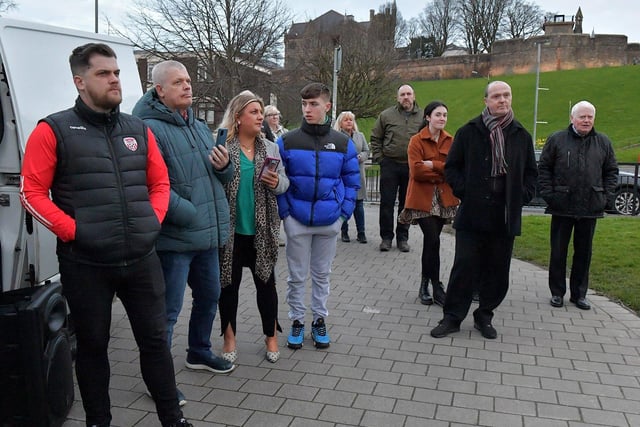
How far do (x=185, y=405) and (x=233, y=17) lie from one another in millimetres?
26645

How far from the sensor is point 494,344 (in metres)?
5.16

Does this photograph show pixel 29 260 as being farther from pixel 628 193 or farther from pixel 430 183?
pixel 628 193

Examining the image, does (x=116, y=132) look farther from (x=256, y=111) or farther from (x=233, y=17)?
(x=233, y=17)

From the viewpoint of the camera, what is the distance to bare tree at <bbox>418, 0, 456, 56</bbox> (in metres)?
75.7

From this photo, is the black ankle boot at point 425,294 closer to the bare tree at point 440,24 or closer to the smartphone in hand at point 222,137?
the smartphone in hand at point 222,137

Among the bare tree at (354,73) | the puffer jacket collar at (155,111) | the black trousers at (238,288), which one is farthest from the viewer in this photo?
the bare tree at (354,73)

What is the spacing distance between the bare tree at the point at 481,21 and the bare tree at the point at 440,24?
66.8 inches

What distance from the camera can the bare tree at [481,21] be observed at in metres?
70.8

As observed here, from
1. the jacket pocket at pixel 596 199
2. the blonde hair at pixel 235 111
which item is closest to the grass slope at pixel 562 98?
the jacket pocket at pixel 596 199

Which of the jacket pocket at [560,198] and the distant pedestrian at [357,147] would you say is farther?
the distant pedestrian at [357,147]

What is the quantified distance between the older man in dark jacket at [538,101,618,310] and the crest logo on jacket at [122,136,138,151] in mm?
4225

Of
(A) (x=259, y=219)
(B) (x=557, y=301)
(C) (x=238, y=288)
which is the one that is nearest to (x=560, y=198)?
(B) (x=557, y=301)

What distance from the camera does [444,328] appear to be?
5340mm

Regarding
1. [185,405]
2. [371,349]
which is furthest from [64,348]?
[371,349]
